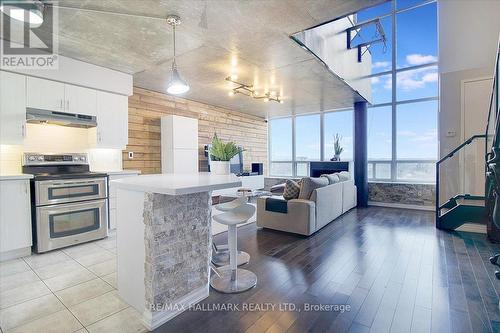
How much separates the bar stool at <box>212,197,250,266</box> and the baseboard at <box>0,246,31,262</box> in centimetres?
238

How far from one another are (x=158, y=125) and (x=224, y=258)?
3605mm

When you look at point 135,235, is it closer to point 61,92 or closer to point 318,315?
point 318,315

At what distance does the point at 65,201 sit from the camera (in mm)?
Answer: 3320

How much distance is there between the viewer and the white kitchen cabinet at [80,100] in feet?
11.9

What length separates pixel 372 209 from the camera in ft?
19.0

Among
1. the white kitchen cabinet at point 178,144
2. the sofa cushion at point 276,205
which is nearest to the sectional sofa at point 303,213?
the sofa cushion at point 276,205

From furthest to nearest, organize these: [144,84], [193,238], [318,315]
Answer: [144,84]
[193,238]
[318,315]

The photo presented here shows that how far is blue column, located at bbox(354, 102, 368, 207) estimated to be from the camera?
607 cm

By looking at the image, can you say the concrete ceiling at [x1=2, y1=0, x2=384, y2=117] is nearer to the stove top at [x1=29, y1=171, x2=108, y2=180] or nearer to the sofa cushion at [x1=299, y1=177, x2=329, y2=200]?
the stove top at [x1=29, y1=171, x2=108, y2=180]

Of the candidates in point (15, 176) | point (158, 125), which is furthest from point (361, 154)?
point (15, 176)

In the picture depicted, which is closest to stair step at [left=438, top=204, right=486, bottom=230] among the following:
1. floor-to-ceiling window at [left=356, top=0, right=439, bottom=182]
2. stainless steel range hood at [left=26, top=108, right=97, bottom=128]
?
floor-to-ceiling window at [left=356, top=0, right=439, bottom=182]

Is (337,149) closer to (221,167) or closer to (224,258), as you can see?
(224,258)

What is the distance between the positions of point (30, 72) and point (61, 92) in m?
0.39

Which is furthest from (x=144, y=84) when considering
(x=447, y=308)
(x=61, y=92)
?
(x=447, y=308)
